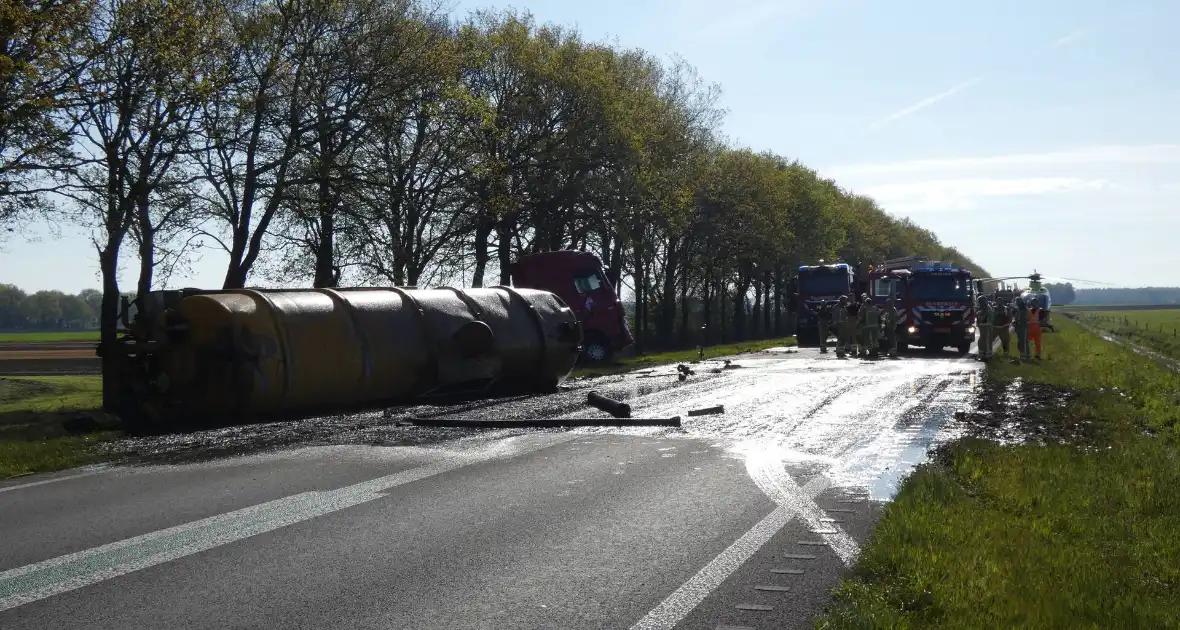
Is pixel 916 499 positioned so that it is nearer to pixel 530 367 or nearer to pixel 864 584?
pixel 864 584

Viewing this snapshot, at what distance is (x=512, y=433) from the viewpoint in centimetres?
1380

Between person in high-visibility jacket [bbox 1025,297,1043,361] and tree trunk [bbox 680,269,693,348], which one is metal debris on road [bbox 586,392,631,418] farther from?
tree trunk [bbox 680,269,693,348]

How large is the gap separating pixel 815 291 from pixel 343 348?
30221mm

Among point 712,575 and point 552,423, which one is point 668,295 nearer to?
point 552,423

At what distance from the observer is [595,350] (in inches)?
1329

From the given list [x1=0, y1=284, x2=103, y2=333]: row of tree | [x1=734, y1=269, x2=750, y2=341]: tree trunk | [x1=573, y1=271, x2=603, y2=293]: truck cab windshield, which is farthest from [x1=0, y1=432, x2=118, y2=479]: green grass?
[x1=0, y1=284, x2=103, y2=333]: row of tree

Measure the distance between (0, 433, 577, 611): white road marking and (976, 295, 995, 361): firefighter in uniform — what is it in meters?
24.1

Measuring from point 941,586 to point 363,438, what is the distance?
8.34m

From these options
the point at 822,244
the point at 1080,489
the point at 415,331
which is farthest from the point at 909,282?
the point at 822,244

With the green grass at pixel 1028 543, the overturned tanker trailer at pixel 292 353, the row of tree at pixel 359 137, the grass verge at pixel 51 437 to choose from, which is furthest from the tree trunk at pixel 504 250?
the green grass at pixel 1028 543

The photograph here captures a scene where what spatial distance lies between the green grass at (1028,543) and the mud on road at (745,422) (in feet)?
2.86

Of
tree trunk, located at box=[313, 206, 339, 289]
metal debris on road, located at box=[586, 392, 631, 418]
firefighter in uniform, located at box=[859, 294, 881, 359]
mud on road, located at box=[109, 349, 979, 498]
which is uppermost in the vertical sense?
tree trunk, located at box=[313, 206, 339, 289]

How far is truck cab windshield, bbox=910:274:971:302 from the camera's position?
126 feet

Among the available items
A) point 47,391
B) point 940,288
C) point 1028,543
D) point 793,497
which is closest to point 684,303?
point 940,288
